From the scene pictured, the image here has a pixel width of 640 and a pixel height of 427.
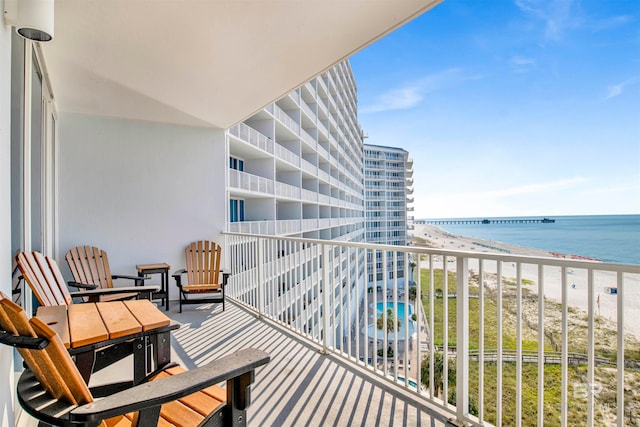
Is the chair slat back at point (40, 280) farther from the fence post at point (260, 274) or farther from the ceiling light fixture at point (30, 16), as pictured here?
the fence post at point (260, 274)

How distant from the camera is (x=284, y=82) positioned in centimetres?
374

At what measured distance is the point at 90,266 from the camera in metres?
4.44

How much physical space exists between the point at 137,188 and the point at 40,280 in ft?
10.2

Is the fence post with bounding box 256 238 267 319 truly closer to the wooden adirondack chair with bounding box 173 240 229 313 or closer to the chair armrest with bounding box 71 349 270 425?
the wooden adirondack chair with bounding box 173 240 229 313

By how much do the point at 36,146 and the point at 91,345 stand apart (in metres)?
2.74

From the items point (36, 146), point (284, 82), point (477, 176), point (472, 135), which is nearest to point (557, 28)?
point (472, 135)

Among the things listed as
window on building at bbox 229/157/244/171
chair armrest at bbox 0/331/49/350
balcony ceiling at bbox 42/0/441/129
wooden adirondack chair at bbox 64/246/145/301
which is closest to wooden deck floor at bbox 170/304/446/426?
chair armrest at bbox 0/331/49/350

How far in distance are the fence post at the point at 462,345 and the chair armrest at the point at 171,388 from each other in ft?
4.14

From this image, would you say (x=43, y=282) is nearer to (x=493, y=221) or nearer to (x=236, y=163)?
(x=236, y=163)

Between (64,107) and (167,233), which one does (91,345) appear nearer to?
(167,233)

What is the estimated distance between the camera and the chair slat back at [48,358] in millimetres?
893

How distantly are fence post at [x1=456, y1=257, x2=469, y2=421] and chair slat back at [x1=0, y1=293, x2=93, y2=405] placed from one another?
177 centimetres

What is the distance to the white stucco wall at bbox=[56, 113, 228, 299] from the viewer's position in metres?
4.73

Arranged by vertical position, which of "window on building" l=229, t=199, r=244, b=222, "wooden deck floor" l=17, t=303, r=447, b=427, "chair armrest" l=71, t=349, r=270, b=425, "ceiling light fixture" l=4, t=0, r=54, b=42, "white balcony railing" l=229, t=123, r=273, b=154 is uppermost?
"white balcony railing" l=229, t=123, r=273, b=154
